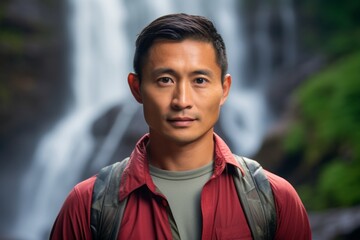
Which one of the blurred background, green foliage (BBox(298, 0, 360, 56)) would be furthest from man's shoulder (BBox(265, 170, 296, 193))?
green foliage (BBox(298, 0, 360, 56))

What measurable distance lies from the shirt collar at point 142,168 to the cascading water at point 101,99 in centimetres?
954

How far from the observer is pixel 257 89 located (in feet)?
43.7

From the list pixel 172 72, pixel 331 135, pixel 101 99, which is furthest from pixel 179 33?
pixel 101 99

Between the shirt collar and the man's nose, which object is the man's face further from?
the shirt collar

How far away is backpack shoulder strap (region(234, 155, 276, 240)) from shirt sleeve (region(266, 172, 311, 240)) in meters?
0.02

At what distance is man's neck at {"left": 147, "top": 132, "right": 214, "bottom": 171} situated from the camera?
1.77 m

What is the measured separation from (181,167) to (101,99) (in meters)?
12.4

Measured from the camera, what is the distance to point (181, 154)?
1.77 meters

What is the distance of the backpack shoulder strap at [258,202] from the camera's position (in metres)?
1.69

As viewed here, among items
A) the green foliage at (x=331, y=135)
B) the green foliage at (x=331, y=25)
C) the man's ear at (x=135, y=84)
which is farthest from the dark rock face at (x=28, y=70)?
the man's ear at (x=135, y=84)

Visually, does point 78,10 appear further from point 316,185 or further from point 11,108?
point 316,185

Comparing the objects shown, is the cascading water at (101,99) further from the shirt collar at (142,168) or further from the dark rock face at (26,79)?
the shirt collar at (142,168)

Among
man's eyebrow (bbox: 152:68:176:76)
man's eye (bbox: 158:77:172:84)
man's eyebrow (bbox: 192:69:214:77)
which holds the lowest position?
man's eye (bbox: 158:77:172:84)

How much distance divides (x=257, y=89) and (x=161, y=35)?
38.4 feet
